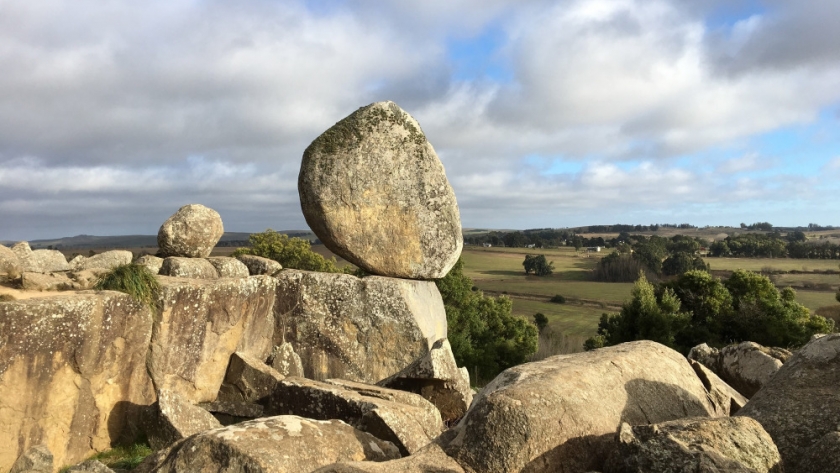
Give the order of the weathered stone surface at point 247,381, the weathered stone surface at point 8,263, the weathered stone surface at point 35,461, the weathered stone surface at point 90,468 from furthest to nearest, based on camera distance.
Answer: the weathered stone surface at point 247,381 < the weathered stone surface at point 8,263 < the weathered stone surface at point 35,461 < the weathered stone surface at point 90,468

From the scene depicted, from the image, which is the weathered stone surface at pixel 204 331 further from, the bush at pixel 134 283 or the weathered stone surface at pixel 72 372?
the weathered stone surface at pixel 72 372

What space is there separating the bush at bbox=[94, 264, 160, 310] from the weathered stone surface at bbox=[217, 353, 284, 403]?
178 centimetres

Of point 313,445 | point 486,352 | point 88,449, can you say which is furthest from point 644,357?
point 486,352

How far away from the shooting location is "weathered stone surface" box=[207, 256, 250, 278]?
41.2 ft

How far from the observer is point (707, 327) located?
→ 28.2 m

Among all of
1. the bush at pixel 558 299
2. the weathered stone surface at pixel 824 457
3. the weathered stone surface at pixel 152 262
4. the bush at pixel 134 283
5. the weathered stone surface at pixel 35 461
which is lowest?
the bush at pixel 558 299

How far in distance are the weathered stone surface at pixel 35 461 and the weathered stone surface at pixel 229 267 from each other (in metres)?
5.16

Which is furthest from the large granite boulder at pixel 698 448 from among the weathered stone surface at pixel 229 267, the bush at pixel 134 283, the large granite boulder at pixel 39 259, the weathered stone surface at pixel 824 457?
the large granite boulder at pixel 39 259

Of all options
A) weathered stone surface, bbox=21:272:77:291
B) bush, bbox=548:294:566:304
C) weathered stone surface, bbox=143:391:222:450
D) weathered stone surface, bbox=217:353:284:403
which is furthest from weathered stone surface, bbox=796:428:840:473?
bush, bbox=548:294:566:304

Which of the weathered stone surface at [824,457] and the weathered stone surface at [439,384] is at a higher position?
the weathered stone surface at [824,457]

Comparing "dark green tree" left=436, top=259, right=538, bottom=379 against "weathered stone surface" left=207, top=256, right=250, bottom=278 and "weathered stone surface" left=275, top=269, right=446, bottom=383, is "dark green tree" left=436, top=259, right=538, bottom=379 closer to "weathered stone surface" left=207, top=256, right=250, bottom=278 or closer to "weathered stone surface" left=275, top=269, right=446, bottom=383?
"weathered stone surface" left=275, top=269, right=446, bottom=383

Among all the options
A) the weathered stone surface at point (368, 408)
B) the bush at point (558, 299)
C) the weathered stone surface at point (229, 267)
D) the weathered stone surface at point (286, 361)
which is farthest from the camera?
the bush at point (558, 299)

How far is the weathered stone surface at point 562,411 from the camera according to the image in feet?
18.7

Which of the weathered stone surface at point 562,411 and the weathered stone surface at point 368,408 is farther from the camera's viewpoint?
the weathered stone surface at point 368,408
